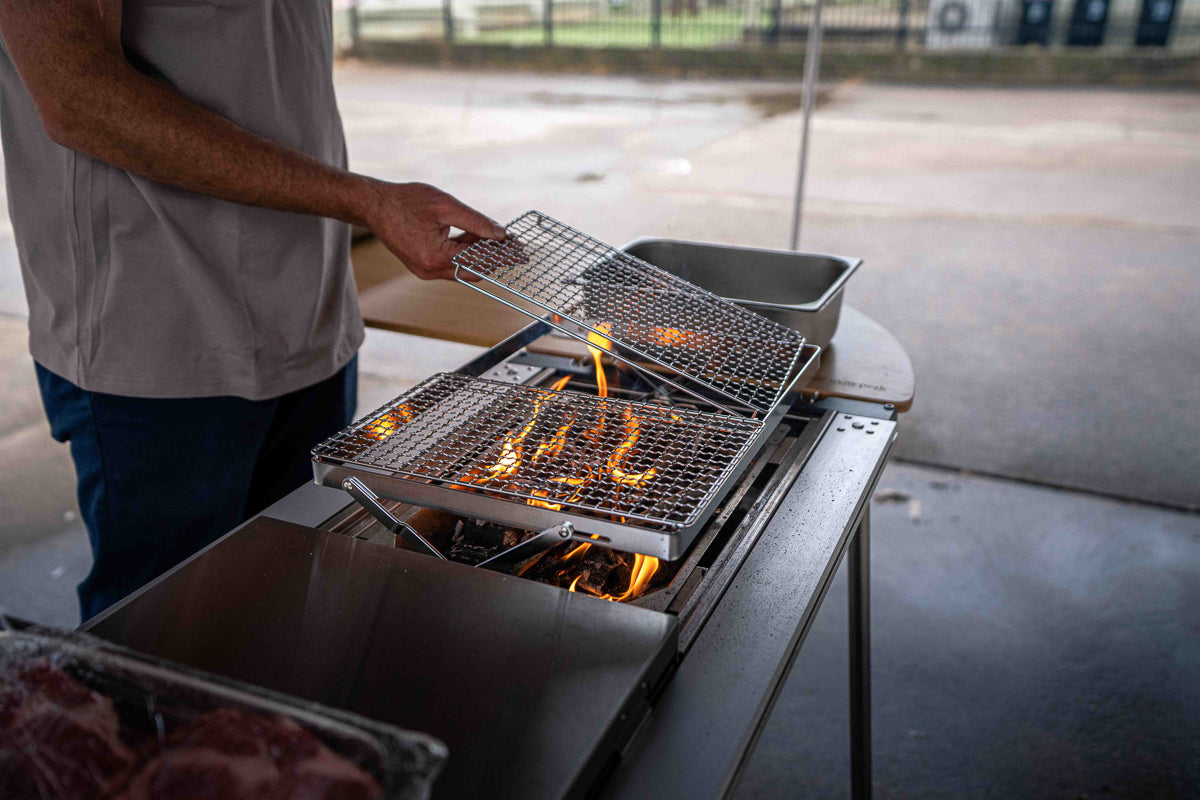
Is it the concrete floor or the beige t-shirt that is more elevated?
the beige t-shirt

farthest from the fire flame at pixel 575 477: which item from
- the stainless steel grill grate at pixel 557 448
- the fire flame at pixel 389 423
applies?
the fire flame at pixel 389 423

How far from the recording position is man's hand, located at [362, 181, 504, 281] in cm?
98

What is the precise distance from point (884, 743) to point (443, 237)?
1.32 meters

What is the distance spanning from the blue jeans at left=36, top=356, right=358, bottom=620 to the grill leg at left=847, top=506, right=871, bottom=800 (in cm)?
84

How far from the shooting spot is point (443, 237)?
984mm

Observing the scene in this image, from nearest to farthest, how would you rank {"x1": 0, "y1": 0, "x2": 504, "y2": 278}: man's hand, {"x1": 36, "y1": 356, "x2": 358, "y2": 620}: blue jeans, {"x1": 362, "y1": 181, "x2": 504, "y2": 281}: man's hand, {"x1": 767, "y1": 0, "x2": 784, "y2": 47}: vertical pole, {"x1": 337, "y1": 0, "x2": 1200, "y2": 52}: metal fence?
{"x1": 0, "y1": 0, "x2": 504, "y2": 278}: man's hand < {"x1": 362, "y1": 181, "x2": 504, "y2": 281}: man's hand < {"x1": 36, "y1": 356, "x2": 358, "y2": 620}: blue jeans < {"x1": 337, "y1": 0, "x2": 1200, "y2": 52}: metal fence < {"x1": 767, "y1": 0, "x2": 784, "y2": 47}: vertical pole

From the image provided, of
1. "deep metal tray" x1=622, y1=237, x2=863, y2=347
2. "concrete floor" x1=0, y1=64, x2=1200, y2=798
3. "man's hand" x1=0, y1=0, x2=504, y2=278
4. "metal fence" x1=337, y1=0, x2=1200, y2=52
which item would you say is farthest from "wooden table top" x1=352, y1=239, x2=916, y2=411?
"metal fence" x1=337, y1=0, x2=1200, y2=52

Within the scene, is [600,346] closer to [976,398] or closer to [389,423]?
[389,423]

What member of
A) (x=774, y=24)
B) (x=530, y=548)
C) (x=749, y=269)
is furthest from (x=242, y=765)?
(x=774, y=24)

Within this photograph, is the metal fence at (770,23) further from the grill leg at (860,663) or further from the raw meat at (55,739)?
the raw meat at (55,739)

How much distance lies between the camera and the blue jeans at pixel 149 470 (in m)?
1.08

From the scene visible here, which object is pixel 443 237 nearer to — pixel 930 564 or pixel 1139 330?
pixel 930 564

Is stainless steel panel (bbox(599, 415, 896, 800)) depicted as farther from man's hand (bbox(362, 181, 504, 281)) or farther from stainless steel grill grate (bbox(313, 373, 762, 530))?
man's hand (bbox(362, 181, 504, 281))

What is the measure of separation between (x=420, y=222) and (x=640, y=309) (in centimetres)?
26
